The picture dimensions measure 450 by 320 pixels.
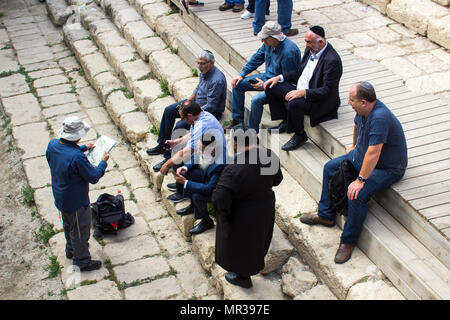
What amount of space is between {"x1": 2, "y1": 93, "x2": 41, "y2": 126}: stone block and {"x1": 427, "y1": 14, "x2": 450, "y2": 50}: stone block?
19.2 ft

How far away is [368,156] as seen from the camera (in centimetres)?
451

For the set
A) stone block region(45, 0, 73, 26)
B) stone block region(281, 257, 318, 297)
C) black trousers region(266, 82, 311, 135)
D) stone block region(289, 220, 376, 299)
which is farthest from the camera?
stone block region(45, 0, 73, 26)

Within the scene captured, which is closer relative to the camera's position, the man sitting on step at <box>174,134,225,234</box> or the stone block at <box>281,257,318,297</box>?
the stone block at <box>281,257,318,297</box>

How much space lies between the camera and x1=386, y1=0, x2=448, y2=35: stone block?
7.74 meters

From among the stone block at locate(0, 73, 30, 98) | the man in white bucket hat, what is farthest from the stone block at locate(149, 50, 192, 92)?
the man in white bucket hat

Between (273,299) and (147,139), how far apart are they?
323 cm

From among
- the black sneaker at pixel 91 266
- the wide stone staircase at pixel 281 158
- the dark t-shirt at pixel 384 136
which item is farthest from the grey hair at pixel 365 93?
the black sneaker at pixel 91 266

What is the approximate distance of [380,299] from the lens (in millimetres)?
4473

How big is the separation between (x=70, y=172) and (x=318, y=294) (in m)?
2.49

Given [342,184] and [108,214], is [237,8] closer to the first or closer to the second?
[108,214]

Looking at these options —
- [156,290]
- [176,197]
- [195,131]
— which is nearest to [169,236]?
[176,197]

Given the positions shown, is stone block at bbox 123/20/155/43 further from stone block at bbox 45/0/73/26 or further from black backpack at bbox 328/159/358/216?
black backpack at bbox 328/159/358/216

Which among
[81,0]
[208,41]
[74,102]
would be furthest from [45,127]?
[81,0]

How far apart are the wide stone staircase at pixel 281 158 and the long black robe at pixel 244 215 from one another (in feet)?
1.13
